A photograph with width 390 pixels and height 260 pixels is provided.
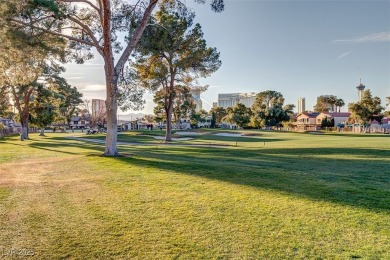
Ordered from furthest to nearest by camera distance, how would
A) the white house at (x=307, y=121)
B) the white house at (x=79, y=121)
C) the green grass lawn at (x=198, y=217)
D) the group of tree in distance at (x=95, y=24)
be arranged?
the white house at (x=79, y=121), the white house at (x=307, y=121), the group of tree in distance at (x=95, y=24), the green grass lawn at (x=198, y=217)

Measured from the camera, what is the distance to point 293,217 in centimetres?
507

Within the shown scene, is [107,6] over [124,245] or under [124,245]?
over

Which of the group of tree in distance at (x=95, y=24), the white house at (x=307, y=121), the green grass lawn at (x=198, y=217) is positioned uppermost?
the group of tree in distance at (x=95, y=24)

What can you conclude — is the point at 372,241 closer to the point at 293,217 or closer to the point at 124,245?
the point at 293,217

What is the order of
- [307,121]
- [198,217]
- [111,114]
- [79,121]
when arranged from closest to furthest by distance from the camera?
[198,217]
[111,114]
[307,121]
[79,121]

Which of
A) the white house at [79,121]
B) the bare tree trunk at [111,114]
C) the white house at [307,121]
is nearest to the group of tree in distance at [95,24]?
the bare tree trunk at [111,114]

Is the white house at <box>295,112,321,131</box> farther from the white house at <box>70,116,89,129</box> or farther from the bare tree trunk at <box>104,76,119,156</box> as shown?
the white house at <box>70,116,89,129</box>

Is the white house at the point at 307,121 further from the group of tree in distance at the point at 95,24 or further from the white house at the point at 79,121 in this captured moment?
the white house at the point at 79,121

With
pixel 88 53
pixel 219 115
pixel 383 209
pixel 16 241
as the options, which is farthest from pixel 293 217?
pixel 219 115

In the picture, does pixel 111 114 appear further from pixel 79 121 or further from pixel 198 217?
pixel 79 121

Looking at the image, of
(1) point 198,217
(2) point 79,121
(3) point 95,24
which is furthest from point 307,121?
(1) point 198,217

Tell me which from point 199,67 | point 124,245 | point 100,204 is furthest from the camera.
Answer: point 199,67

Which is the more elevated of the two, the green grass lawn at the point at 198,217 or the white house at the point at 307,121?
the white house at the point at 307,121

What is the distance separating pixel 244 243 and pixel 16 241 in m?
3.13
